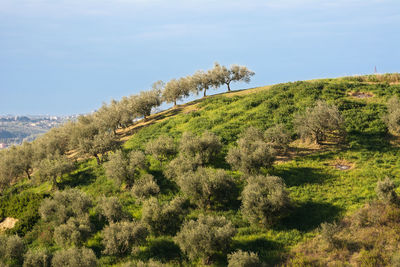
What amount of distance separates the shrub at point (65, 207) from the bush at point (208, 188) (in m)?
10.2

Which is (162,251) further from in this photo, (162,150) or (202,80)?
(202,80)

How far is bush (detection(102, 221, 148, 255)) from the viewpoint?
70.5 feet

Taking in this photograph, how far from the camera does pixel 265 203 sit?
2242cm

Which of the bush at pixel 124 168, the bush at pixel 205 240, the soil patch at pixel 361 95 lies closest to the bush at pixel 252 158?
the bush at pixel 205 240

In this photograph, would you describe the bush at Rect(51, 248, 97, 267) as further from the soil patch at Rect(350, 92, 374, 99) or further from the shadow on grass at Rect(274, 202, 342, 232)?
the soil patch at Rect(350, 92, 374, 99)

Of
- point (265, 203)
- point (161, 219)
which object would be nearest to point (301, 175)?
point (265, 203)

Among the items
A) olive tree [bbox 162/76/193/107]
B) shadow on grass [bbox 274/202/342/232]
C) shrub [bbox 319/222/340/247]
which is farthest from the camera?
olive tree [bbox 162/76/193/107]

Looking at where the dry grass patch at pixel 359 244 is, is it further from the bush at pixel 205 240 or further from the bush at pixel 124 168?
the bush at pixel 124 168

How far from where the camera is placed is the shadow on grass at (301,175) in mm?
29388

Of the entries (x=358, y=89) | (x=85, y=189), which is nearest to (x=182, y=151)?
(x=85, y=189)

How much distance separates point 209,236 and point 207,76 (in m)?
58.5

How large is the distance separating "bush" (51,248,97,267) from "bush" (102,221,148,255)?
189 cm

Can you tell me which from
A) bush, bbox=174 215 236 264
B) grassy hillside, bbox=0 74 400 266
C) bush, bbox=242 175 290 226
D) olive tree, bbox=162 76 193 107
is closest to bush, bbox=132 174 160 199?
grassy hillside, bbox=0 74 400 266

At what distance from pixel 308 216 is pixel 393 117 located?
68.0ft
